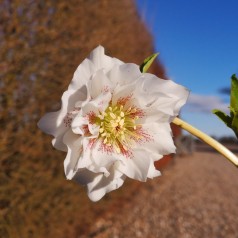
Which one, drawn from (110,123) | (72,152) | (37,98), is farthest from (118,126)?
(37,98)

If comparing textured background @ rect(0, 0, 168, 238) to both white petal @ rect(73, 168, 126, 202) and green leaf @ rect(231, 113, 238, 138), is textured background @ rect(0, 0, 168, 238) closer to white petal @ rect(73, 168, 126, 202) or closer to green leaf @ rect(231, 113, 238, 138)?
white petal @ rect(73, 168, 126, 202)

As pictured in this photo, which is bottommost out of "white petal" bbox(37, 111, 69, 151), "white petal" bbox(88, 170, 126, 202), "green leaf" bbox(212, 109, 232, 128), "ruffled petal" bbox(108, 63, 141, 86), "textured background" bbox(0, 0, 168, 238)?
"textured background" bbox(0, 0, 168, 238)

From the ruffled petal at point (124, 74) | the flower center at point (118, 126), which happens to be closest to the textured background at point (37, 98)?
the flower center at point (118, 126)

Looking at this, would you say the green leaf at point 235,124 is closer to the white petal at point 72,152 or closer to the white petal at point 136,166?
the white petal at point 136,166

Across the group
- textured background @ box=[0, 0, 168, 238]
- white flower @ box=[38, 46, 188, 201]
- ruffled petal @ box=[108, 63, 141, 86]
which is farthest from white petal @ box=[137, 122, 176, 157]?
textured background @ box=[0, 0, 168, 238]

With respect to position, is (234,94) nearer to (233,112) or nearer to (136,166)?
(233,112)

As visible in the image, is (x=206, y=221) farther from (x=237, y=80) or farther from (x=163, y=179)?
(x=237, y=80)
